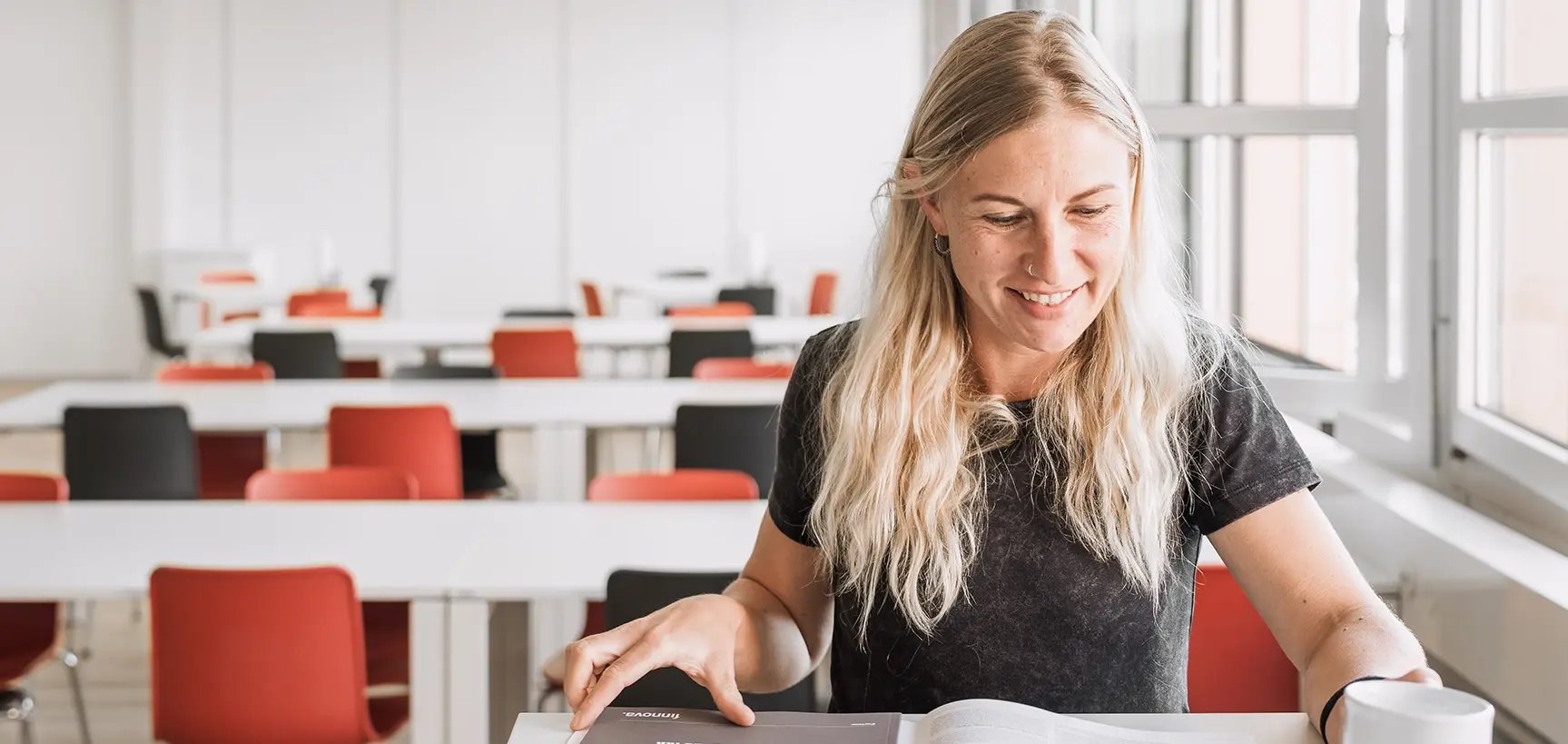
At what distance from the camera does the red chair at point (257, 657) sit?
2711 mm

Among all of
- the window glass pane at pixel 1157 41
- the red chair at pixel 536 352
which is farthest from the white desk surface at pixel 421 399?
the window glass pane at pixel 1157 41

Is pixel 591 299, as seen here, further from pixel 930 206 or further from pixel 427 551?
pixel 930 206

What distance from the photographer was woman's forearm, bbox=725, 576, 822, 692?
1677mm

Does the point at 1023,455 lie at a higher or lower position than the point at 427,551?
higher

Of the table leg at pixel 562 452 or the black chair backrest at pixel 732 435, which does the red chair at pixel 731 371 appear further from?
the black chair backrest at pixel 732 435

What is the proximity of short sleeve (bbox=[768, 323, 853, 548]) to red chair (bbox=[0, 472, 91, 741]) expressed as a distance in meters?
2.22

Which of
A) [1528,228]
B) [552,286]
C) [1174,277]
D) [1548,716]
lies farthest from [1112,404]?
[552,286]

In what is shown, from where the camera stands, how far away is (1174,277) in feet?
5.78

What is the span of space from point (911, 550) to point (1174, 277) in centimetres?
42

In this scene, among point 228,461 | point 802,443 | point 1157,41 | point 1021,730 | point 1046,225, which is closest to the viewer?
point 1021,730

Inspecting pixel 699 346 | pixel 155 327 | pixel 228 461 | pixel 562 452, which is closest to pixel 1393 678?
pixel 562 452

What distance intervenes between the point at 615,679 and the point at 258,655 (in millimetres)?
1470

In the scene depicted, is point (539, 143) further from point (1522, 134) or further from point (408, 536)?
point (1522, 134)

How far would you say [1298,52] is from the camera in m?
4.38
